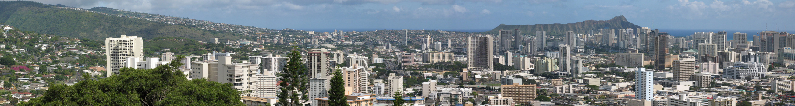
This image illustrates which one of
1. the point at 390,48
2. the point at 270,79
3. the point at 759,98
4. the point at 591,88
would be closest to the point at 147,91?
the point at 270,79

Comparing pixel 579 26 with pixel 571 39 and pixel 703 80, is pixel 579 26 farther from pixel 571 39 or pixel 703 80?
pixel 703 80

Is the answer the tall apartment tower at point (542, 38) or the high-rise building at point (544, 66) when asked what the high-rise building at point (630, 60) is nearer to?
the high-rise building at point (544, 66)

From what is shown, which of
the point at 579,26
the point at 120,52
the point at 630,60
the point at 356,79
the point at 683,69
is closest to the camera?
the point at 120,52

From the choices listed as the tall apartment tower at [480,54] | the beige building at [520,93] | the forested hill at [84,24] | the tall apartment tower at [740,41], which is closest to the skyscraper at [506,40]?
the tall apartment tower at [480,54]

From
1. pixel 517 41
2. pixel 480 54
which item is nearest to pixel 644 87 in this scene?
pixel 480 54

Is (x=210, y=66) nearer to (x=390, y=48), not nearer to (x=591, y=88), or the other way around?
(x=591, y=88)
